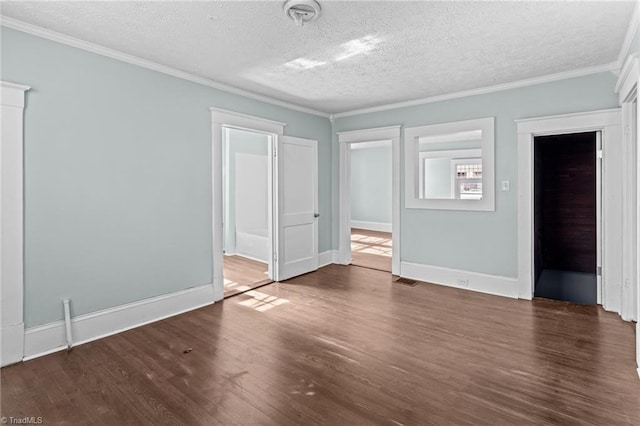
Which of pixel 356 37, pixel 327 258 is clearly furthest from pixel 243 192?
pixel 356 37

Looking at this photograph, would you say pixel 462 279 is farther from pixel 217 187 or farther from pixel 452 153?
pixel 452 153

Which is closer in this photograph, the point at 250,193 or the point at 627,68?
the point at 627,68

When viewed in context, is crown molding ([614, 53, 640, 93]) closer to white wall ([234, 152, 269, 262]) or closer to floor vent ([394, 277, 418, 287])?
floor vent ([394, 277, 418, 287])

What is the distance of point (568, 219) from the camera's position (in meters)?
5.87

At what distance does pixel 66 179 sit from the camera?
2.83 meters

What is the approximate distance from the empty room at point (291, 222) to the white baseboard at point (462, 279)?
0.09 ft

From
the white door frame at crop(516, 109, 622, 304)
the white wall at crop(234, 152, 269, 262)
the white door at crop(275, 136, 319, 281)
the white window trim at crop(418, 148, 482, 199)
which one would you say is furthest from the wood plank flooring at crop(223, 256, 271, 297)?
the white window trim at crop(418, 148, 482, 199)

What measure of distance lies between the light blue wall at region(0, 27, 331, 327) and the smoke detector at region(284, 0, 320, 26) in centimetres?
179

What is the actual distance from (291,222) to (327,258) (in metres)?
1.19

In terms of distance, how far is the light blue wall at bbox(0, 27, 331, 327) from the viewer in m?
2.69

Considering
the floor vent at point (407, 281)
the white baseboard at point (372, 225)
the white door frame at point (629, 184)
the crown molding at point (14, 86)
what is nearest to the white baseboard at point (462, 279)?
the floor vent at point (407, 281)

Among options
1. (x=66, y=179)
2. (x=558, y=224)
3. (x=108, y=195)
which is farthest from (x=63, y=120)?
(x=558, y=224)

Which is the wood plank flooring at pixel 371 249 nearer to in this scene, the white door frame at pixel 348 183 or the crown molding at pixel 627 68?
the white door frame at pixel 348 183

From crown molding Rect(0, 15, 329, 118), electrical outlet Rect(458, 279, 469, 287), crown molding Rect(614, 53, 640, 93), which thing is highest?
crown molding Rect(0, 15, 329, 118)
